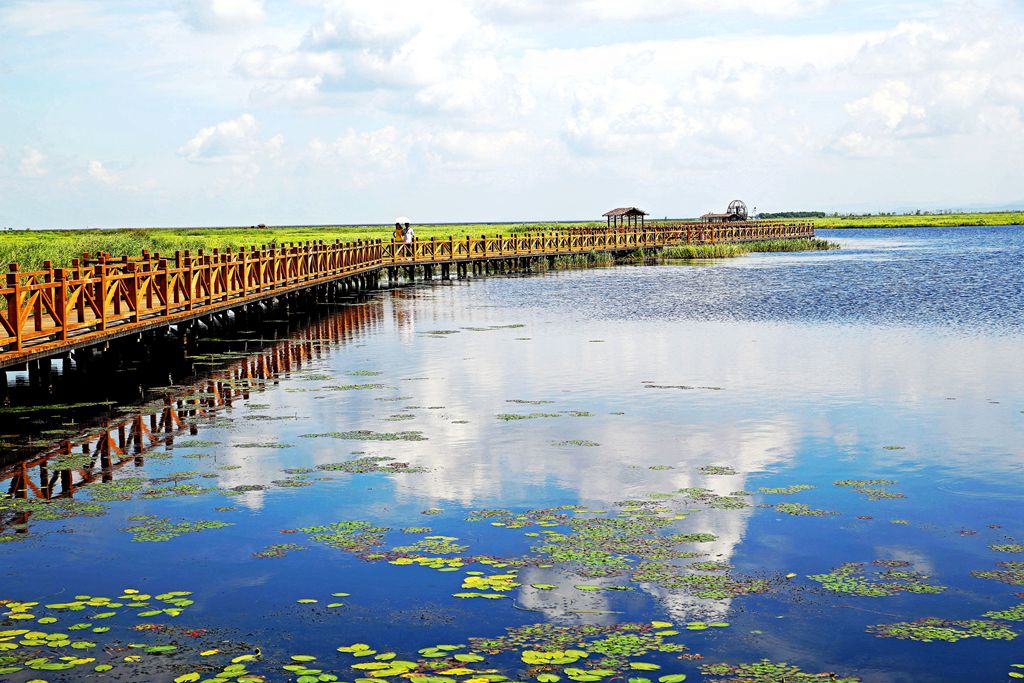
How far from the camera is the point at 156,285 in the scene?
1065 inches

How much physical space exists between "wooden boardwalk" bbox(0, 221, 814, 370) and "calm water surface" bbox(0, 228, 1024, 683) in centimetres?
283

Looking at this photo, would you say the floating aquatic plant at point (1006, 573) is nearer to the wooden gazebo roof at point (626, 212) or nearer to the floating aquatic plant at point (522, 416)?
the floating aquatic plant at point (522, 416)

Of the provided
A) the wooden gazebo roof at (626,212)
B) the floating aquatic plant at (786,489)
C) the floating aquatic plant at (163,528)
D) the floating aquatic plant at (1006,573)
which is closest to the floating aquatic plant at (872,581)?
the floating aquatic plant at (1006,573)

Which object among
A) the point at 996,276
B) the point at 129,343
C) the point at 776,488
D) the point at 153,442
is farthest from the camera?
the point at 996,276

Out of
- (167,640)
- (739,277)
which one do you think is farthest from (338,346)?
(739,277)

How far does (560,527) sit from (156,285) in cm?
1873

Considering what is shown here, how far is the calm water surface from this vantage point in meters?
8.02

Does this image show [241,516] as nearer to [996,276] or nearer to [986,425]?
[986,425]

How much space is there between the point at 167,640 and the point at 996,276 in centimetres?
5711

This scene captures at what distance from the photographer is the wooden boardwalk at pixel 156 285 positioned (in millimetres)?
19867

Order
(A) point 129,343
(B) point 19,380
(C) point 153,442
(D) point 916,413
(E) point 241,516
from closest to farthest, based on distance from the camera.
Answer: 1. (E) point 241,516
2. (C) point 153,442
3. (D) point 916,413
4. (B) point 19,380
5. (A) point 129,343

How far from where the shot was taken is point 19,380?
22.6m

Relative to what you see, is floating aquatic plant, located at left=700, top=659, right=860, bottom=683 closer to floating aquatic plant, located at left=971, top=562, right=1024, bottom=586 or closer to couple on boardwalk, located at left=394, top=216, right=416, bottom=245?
floating aquatic plant, located at left=971, top=562, right=1024, bottom=586

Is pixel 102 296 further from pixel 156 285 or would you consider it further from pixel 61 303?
pixel 156 285
